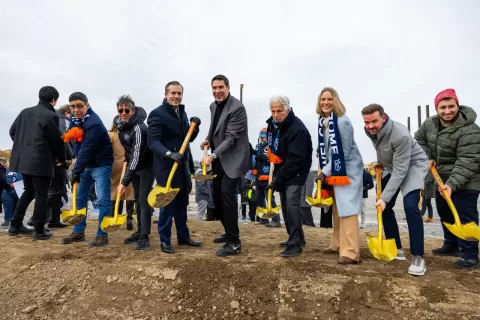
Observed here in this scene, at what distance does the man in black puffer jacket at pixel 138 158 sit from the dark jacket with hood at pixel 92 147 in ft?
0.79

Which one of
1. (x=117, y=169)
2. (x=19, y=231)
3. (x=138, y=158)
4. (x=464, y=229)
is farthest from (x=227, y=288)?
(x=19, y=231)

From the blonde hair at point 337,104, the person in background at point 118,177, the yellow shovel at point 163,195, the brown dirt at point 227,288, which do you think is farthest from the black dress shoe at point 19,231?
the blonde hair at point 337,104

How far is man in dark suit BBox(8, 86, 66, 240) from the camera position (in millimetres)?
4820

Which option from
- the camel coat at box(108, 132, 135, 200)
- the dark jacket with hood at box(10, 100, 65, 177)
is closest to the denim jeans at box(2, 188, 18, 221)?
the dark jacket with hood at box(10, 100, 65, 177)

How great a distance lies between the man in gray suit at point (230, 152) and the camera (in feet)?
13.0

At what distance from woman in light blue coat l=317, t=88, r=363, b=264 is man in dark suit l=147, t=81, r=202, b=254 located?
162 centimetres

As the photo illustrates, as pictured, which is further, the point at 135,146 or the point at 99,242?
the point at 99,242

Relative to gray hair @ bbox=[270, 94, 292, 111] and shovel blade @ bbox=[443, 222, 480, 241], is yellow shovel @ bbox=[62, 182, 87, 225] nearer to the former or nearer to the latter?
gray hair @ bbox=[270, 94, 292, 111]

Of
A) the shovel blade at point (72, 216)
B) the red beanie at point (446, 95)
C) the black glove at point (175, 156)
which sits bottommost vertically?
the shovel blade at point (72, 216)

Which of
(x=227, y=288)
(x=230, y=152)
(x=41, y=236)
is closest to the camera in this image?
(x=227, y=288)

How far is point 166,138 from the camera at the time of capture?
4.26m

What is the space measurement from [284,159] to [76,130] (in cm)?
276

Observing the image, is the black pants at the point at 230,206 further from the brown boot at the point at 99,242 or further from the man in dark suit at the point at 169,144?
the brown boot at the point at 99,242

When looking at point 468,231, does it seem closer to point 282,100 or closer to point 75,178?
point 282,100
